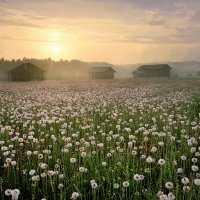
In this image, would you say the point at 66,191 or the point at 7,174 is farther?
the point at 7,174

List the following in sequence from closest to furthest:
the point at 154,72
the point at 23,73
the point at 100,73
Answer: the point at 23,73 < the point at 100,73 < the point at 154,72

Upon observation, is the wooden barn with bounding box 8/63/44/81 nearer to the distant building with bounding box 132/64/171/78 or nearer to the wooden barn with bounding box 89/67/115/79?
the wooden barn with bounding box 89/67/115/79

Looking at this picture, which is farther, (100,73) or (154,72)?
(154,72)

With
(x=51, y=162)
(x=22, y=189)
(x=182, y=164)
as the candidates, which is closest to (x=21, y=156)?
(x=51, y=162)

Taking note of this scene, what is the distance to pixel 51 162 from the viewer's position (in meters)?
7.40

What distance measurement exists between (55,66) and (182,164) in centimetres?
18763

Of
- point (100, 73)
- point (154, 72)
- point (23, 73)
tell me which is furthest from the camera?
point (154, 72)

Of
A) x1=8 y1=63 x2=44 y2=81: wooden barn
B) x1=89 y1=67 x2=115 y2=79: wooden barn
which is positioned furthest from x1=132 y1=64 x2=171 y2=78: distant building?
x1=8 y1=63 x2=44 y2=81: wooden barn

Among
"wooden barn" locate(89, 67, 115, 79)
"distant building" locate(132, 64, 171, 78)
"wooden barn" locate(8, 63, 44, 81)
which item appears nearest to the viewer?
"wooden barn" locate(8, 63, 44, 81)

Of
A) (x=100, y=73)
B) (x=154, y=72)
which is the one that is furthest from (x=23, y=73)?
(x=154, y=72)

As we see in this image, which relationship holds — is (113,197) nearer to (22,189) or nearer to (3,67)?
(22,189)

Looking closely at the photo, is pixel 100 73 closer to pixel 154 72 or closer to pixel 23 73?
pixel 154 72

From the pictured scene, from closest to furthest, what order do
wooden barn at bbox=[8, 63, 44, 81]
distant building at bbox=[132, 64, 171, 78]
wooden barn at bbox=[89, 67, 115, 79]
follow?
wooden barn at bbox=[8, 63, 44, 81] < wooden barn at bbox=[89, 67, 115, 79] < distant building at bbox=[132, 64, 171, 78]

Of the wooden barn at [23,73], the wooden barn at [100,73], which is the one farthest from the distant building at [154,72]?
the wooden barn at [23,73]
